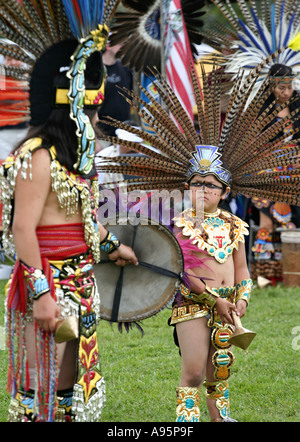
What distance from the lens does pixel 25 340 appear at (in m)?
2.71

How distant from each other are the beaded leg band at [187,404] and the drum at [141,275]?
0.56 metres

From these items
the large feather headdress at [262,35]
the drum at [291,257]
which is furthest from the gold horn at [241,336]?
the drum at [291,257]

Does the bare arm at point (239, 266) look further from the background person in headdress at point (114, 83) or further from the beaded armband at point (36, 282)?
the background person in headdress at point (114, 83)

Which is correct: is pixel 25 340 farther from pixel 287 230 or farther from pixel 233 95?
pixel 287 230

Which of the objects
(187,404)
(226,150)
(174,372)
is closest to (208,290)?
(187,404)

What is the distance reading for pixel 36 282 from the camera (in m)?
2.56

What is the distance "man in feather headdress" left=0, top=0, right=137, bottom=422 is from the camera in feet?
8.56

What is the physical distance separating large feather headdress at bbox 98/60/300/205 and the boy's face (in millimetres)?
124

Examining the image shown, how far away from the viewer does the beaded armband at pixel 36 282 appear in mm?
2553

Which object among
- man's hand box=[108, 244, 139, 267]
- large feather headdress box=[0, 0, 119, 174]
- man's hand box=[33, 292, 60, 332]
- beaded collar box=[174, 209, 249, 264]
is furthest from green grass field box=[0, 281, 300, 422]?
large feather headdress box=[0, 0, 119, 174]

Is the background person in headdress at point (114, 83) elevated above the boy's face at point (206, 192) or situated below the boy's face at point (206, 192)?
above

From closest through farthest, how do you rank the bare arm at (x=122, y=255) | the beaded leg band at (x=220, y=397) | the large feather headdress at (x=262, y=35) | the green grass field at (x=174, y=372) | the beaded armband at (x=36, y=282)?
1. the beaded armband at (x=36, y=282)
2. the bare arm at (x=122, y=255)
3. the beaded leg band at (x=220, y=397)
4. the green grass field at (x=174, y=372)
5. the large feather headdress at (x=262, y=35)

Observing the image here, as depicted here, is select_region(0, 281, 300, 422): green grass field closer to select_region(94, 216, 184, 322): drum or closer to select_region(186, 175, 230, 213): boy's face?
select_region(94, 216, 184, 322): drum
